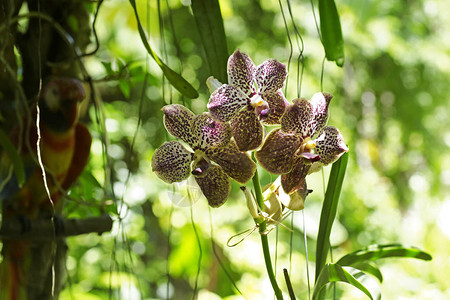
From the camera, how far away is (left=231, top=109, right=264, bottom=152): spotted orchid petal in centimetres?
35

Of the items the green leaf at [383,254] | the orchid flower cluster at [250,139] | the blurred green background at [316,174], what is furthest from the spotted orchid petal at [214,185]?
the blurred green background at [316,174]

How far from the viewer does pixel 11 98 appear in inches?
29.0

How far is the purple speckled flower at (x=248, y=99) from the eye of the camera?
1.13 feet

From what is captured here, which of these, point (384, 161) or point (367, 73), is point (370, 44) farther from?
point (384, 161)

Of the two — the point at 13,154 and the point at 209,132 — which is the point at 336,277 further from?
the point at 13,154

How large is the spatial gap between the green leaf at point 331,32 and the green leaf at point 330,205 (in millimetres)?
93

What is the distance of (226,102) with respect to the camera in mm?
344

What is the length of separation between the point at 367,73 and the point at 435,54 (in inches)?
16.7

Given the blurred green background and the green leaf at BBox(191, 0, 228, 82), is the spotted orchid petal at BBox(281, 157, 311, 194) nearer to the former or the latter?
the green leaf at BBox(191, 0, 228, 82)

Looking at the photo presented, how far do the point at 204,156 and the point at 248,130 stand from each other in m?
0.04

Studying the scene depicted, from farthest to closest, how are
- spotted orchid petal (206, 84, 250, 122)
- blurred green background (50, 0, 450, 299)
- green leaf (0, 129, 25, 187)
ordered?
blurred green background (50, 0, 450, 299) → green leaf (0, 129, 25, 187) → spotted orchid petal (206, 84, 250, 122)

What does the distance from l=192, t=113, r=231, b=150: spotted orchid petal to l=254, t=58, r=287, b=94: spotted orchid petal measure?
0.14ft

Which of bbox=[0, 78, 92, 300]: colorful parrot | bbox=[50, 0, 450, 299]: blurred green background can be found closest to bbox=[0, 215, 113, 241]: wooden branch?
bbox=[0, 78, 92, 300]: colorful parrot

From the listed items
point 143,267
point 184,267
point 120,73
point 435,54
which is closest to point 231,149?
point 120,73
